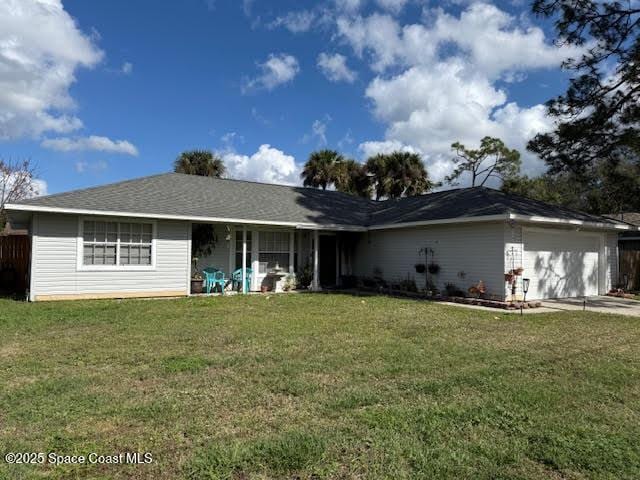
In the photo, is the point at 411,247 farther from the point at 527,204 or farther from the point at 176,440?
the point at 176,440

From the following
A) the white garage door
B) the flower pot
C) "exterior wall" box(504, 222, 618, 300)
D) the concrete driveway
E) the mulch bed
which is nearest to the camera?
the concrete driveway

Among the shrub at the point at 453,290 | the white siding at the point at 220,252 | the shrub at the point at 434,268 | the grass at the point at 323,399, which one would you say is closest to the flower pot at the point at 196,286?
the white siding at the point at 220,252

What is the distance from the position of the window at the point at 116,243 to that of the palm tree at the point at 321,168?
16.8m

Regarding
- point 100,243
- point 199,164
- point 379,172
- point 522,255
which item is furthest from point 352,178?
point 100,243

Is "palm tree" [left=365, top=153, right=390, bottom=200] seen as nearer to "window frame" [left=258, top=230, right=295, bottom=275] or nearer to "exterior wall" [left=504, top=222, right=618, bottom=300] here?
"window frame" [left=258, top=230, right=295, bottom=275]

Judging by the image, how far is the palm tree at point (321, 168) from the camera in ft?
94.1

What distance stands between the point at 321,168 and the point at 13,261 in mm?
18066

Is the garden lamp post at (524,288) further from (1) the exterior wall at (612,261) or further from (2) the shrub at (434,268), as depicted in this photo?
(1) the exterior wall at (612,261)

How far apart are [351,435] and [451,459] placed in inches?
32.0

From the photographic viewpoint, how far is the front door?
58.6ft

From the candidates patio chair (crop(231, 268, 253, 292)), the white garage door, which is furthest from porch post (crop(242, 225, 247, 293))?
the white garage door

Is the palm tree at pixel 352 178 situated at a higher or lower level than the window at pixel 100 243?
higher

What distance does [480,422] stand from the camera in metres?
3.87

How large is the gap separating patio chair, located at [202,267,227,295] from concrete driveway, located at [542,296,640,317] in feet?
33.0
